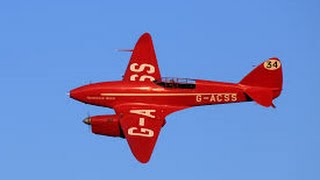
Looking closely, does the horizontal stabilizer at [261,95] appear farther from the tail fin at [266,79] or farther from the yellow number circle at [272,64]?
the yellow number circle at [272,64]

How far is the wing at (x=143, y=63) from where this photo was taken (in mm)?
55625

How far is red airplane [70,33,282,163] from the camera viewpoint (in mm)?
51750

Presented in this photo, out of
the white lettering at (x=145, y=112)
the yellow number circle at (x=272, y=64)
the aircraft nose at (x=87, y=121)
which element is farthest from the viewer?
the yellow number circle at (x=272, y=64)

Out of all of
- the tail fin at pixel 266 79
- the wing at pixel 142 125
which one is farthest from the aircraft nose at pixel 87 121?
the tail fin at pixel 266 79

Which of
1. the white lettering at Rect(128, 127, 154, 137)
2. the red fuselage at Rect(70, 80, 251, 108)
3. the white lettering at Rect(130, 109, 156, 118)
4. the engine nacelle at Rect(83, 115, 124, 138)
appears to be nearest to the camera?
the white lettering at Rect(128, 127, 154, 137)

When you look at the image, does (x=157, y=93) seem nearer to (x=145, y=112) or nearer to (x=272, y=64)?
(x=145, y=112)

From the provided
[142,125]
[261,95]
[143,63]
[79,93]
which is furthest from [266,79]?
[79,93]

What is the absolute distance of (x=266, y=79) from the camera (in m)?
54.9

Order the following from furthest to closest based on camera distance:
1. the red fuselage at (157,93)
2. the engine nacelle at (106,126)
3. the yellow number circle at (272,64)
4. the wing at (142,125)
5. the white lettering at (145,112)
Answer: the yellow number circle at (272,64) → the red fuselage at (157,93) → the white lettering at (145,112) → the engine nacelle at (106,126) → the wing at (142,125)

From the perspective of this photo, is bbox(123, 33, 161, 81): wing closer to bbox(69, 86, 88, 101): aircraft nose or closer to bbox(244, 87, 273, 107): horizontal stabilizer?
bbox(69, 86, 88, 101): aircraft nose

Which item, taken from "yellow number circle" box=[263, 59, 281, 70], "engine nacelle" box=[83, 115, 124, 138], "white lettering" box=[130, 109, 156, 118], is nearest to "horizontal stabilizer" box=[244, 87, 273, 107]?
"yellow number circle" box=[263, 59, 281, 70]

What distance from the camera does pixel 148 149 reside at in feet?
159

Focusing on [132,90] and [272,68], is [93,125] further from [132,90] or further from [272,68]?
[272,68]

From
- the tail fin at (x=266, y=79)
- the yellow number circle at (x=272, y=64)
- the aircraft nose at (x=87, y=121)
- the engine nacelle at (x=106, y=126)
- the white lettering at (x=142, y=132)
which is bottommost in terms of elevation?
the white lettering at (x=142, y=132)
